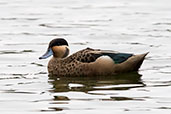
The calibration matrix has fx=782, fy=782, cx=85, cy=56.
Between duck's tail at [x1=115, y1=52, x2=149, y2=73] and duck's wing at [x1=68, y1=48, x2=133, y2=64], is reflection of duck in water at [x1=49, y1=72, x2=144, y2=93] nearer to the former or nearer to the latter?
duck's tail at [x1=115, y1=52, x2=149, y2=73]

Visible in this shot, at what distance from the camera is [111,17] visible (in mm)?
21812

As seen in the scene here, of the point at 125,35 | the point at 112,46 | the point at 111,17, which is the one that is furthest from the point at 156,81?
the point at 111,17

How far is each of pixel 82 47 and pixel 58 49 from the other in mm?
2901

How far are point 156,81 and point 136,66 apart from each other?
973 millimetres

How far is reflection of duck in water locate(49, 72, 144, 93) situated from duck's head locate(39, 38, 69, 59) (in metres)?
0.50

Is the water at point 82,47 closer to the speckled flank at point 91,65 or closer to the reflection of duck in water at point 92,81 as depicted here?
the reflection of duck in water at point 92,81

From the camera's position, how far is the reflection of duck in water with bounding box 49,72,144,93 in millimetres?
12805

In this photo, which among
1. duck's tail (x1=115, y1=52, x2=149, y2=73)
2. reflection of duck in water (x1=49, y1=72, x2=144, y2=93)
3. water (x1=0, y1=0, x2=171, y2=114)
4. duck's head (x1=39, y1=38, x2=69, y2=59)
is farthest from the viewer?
duck's head (x1=39, y1=38, x2=69, y2=59)

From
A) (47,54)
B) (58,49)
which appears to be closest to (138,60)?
(58,49)

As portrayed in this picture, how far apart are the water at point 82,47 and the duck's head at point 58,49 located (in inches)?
15.2

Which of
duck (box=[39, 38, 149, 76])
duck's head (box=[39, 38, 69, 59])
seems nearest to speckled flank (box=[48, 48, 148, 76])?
duck (box=[39, 38, 149, 76])

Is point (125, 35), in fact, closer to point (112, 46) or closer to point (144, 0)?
point (112, 46)

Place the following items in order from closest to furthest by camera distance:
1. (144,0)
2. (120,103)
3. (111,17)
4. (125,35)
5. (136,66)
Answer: (120,103) < (136,66) < (125,35) < (111,17) < (144,0)

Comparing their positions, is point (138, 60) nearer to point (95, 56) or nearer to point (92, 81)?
point (95, 56)
